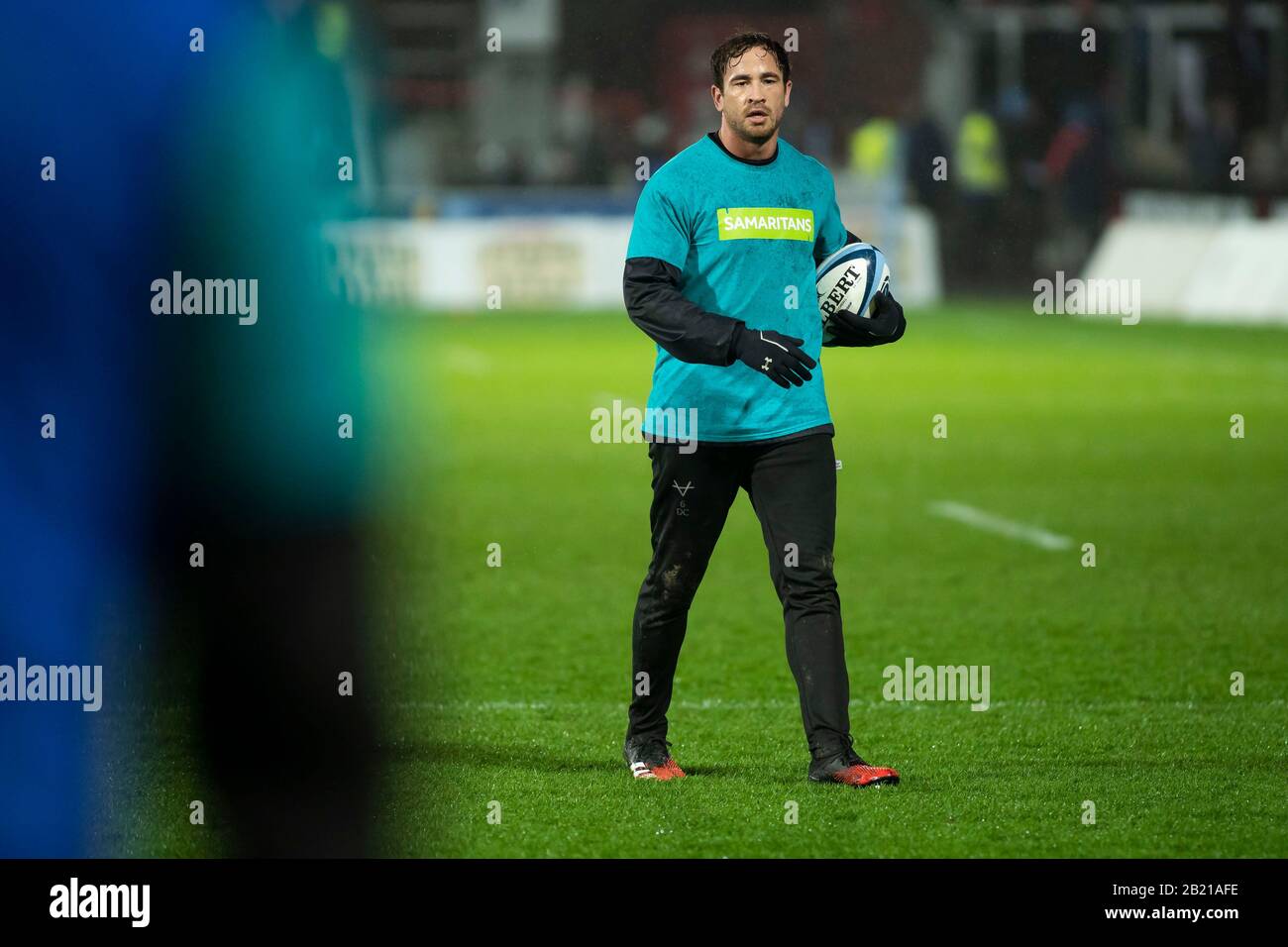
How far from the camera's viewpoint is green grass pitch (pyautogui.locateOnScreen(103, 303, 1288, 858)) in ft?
21.0

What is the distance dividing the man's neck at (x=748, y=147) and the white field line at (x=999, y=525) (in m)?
5.50

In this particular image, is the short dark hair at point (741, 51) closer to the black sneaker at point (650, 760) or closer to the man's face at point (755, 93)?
the man's face at point (755, 93)

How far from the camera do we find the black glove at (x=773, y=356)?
21.2 feet

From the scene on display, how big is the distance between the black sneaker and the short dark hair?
190cm

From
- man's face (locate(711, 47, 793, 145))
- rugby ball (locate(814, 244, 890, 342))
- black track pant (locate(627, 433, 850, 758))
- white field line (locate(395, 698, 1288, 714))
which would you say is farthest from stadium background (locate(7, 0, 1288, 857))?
rugby ball (locate(814, 244, 890, 342))

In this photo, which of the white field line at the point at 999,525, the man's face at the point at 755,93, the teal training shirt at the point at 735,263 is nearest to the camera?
the man's face at the point at 755,93

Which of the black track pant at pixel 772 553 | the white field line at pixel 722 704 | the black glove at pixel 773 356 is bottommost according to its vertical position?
the white field line at pixel 722 704

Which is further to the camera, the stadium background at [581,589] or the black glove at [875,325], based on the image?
the black glove at [875,325]

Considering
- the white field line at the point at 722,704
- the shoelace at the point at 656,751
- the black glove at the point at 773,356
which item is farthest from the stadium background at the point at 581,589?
the black glove at the point at 773,356


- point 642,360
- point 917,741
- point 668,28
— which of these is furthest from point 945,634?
point 668,28

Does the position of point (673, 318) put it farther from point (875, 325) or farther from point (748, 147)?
point (875, 325)

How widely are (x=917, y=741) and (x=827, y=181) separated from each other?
1.85 metres

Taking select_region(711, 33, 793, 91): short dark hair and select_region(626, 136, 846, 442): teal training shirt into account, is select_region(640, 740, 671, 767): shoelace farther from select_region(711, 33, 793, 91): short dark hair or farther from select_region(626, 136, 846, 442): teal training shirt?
select_region(711, 33, 793, 91): short dark hair

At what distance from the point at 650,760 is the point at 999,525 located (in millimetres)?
5964
